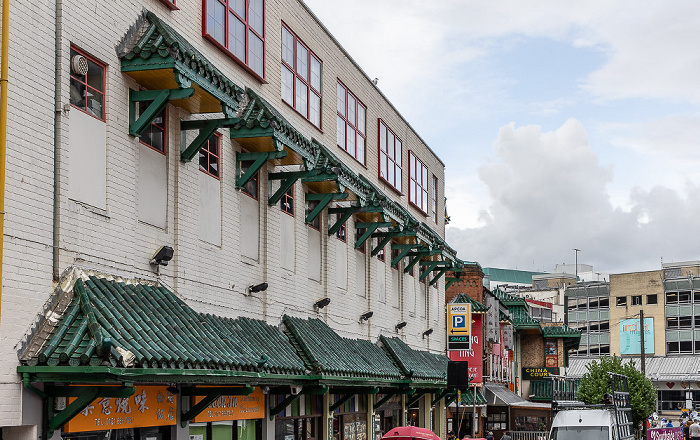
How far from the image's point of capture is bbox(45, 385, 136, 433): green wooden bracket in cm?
1130

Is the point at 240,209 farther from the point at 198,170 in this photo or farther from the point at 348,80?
the point at 348,80

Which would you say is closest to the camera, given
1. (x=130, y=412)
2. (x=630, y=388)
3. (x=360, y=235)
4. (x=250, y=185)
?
(x=130, y=412)

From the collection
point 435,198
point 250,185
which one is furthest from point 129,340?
point 435,198

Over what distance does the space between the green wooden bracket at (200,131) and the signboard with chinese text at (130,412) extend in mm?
3980

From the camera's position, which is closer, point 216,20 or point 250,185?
point 216,20

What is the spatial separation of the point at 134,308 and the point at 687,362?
7914cm

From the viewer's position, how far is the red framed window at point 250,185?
18.6 m

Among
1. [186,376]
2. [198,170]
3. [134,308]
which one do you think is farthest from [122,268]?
[198,170]

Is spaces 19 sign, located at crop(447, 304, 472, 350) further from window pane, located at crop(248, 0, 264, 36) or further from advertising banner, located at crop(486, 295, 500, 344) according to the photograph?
window pane, located at crop(248, 0, 264, 36)

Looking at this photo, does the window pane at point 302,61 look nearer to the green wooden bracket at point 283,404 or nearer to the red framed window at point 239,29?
the red framed window at point 239,29

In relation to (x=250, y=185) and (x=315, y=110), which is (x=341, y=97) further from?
(x=250, y=185)

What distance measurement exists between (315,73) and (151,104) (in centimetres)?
1002

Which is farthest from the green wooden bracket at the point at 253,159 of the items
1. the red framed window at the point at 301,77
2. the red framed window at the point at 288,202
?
the red framed window at the point at 301,77

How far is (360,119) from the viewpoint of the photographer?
1088 inches
